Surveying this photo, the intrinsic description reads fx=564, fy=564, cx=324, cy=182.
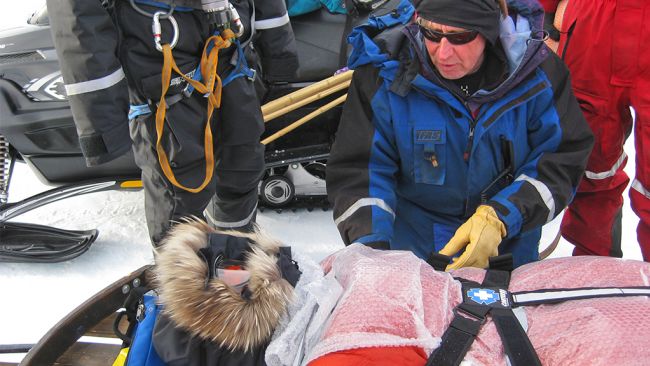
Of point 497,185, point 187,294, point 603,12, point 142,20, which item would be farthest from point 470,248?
point 142,20

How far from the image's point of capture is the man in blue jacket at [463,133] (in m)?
1.64

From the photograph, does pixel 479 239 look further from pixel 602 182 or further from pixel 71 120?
pixel 71 120

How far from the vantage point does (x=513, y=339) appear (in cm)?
103

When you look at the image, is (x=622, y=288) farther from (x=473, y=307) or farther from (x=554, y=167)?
(x=554, y=167)

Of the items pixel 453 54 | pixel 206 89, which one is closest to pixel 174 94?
pixel 206 89

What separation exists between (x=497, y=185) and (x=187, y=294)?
1139 millimetres

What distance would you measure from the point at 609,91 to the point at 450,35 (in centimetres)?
100

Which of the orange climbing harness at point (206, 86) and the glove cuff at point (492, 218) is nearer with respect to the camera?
the glove cuff at point (492, 218)

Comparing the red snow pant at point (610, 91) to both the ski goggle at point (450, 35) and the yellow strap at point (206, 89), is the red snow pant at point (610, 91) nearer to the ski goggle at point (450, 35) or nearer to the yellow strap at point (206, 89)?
the ski goggle at point (450, 35)

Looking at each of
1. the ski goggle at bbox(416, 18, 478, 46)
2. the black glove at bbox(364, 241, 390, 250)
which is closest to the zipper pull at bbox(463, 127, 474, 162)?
the ski goggle at bbox(416, 18, 478, 46)

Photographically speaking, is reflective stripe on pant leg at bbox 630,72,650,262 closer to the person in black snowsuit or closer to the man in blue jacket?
the man in blue jacket

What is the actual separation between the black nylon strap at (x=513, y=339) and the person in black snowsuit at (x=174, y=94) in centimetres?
142

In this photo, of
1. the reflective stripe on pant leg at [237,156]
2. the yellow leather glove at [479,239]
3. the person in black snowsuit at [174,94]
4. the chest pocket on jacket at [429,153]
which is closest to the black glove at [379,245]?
the yellow leather glove at [479,239]

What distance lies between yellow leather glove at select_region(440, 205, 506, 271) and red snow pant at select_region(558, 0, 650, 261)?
0.94 m
